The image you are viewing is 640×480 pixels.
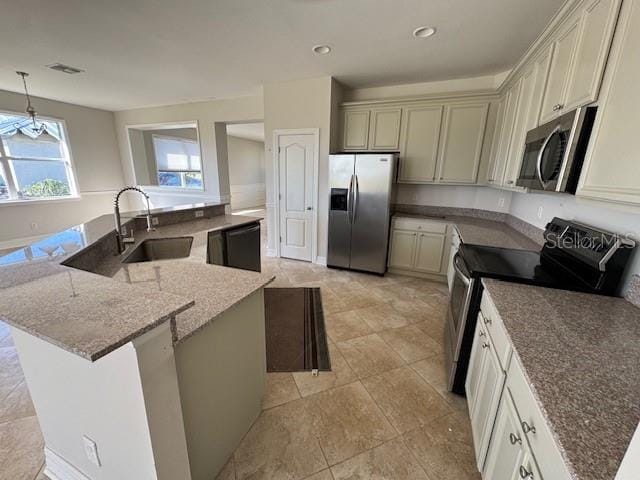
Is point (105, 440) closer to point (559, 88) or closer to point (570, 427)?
point (570, 427)

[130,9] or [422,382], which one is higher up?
[130,9]

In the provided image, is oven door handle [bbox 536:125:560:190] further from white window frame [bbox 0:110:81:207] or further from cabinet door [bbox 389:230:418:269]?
white window frame [bbox 0:110:81:207]

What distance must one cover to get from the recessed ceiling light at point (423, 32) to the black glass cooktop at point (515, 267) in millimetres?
1972

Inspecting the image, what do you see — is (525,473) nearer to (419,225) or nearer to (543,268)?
(543,268)

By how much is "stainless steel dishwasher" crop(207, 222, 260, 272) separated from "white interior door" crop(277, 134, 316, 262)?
109 cm

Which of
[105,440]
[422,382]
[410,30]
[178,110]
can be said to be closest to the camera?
[105,440]

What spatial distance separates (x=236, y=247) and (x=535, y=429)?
2.71 metres

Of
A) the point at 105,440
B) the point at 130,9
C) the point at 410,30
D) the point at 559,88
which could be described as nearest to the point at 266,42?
the point at 130,9

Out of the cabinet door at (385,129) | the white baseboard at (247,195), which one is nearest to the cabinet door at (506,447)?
the cabinet door at (385,129)

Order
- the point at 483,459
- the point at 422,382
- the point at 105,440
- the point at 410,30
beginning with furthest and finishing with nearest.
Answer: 1. the point at 410,30
2. the point at 422,382
3. the point at 483,459
4. the point at 105,440

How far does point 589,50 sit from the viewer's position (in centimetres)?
140

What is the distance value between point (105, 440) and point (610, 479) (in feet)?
4.84

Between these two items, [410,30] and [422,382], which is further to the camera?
[410,30]

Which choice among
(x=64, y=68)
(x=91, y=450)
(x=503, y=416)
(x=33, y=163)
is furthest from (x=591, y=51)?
(x=33, y=163)
